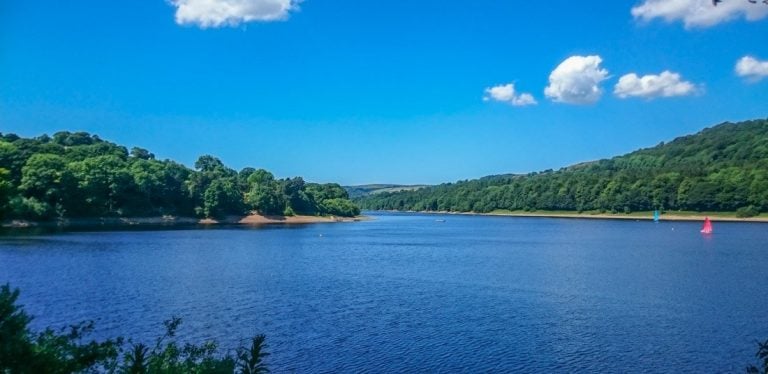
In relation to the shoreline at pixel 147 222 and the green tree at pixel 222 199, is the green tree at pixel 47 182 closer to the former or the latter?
the shoreline at pixel 147 222

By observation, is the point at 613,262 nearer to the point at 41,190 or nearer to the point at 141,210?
the point at 41,190

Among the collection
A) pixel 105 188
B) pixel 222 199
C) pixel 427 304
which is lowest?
pixel 427 304

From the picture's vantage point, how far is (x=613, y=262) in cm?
7069

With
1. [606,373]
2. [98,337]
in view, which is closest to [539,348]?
[606,373]

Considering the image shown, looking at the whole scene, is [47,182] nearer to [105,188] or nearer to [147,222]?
[105,188]

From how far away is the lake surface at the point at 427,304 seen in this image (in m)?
29.6

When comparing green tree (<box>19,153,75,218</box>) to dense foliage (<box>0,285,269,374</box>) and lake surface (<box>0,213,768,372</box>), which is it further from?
dense foliage (<box>0,285,269,374</box>)

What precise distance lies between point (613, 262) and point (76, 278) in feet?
193

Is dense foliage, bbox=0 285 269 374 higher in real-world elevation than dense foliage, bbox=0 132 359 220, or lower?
lower

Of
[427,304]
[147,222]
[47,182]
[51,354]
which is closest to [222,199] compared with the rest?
[147,222]

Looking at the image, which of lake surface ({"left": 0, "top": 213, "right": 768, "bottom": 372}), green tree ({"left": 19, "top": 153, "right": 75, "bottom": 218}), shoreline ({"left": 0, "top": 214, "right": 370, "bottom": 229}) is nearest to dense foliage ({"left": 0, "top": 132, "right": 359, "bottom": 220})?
green tree ({"left": 19, "top": 153, "right": 75, "bottom": 218})

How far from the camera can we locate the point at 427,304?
4294 cm

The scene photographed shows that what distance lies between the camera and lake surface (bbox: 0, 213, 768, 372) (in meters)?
29.6

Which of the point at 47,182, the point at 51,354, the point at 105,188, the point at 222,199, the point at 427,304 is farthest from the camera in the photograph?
the point at 222,199
